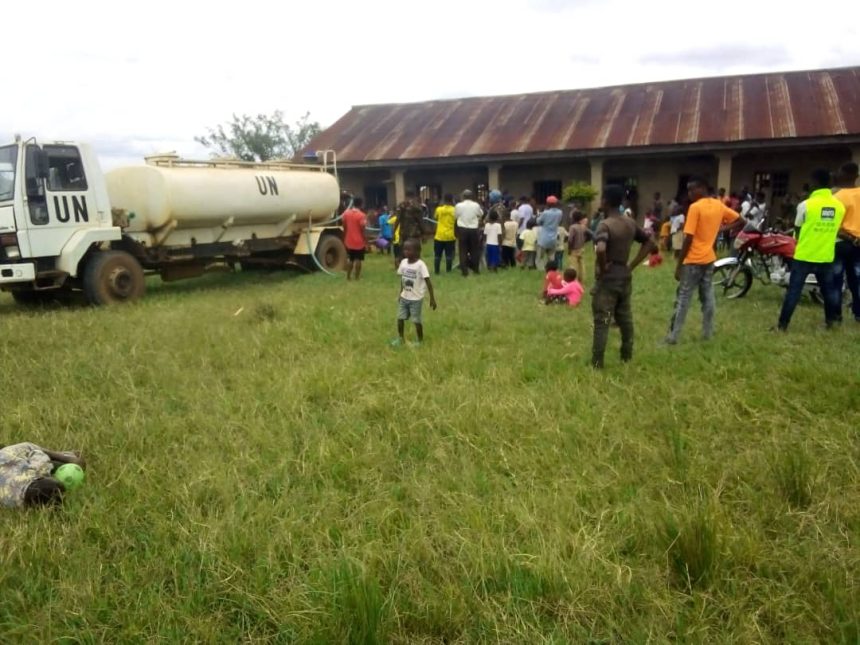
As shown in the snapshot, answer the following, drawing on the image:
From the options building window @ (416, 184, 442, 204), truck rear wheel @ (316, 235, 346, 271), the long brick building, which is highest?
the long brick building

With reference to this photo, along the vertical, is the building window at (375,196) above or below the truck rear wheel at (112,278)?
above

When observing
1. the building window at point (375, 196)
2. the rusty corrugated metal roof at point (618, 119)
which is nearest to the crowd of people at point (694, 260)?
the rusty corrugated metal roof at point (618, 119)

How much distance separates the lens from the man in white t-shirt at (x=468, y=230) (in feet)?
37.4

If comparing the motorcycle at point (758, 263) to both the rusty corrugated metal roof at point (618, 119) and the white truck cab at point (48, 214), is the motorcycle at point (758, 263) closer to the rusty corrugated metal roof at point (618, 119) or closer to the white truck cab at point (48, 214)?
the white truck cab at point (48, 214)

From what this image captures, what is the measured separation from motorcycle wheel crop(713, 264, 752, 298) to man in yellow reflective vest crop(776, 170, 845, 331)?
221 cm

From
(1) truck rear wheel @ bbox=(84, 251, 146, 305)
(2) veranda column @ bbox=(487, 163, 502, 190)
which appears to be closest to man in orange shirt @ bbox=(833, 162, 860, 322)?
(1) truck rear wheel @ bbox=(84, 251, 146, 305)

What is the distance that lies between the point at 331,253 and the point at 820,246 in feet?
32.5

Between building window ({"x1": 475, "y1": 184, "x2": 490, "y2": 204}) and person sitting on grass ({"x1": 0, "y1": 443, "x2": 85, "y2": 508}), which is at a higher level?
building window ({"x1": 475, "y1": 184, "x2": 490, "y2": 204})

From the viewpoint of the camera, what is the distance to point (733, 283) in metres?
8.80

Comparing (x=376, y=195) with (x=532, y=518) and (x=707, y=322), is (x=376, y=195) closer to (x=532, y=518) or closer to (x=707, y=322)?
(x=707, y=322)

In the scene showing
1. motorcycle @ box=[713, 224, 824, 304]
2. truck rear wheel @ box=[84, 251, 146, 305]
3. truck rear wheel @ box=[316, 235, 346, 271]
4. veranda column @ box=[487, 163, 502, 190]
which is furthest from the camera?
veranda column @ box=[487, 163, 502, 190]

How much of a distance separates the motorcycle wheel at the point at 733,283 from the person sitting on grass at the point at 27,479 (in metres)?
8.37

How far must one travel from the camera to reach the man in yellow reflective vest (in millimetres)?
6066

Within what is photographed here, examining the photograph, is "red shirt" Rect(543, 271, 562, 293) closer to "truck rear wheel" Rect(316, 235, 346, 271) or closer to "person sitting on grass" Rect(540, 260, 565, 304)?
"person sitting on grass" Rect(540, 260, 565, 304)
